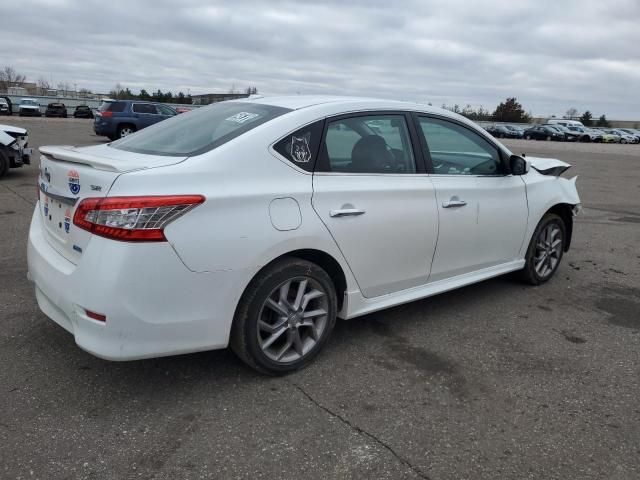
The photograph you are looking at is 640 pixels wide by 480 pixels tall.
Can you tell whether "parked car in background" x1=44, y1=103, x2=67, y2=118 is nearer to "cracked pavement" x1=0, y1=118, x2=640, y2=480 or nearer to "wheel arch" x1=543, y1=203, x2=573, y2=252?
"cracked pavement" x1=0, y1=118, x2=640, y2=480

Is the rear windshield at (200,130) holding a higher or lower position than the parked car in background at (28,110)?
higher

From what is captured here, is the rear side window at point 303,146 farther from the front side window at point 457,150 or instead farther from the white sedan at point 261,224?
the front side window at point 457,150

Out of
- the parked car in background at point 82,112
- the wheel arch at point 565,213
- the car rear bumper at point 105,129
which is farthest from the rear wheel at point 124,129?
the parked car in background at point 82,112

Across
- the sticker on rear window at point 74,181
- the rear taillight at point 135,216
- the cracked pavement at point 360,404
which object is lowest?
the cracked pavement at point 360,404

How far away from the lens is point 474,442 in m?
2.80

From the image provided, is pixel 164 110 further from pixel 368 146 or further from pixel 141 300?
pixel 141 300

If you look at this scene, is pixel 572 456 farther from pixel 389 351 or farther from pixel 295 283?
pixel 295 283

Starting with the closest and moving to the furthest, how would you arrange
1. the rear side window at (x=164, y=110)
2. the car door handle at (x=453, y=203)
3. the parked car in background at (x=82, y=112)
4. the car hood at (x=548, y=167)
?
1. the car door handle at (x=453, y=203)
2. the car hood at (x=548, y=167)
3. the rear side window at (x=164, y=110)
4. the parked car in background at (x=82, y=112)

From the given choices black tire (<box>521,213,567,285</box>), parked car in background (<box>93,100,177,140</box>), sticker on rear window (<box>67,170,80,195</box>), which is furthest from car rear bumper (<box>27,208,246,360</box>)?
Answer: parked car in background (<box>93,100,177,140</box>)

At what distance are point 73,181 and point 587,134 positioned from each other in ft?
193

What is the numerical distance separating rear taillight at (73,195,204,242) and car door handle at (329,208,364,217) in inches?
36.7

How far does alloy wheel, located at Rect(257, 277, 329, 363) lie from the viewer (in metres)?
3.25

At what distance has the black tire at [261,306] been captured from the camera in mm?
3088

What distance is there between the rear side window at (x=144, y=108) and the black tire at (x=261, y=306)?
20435mm
